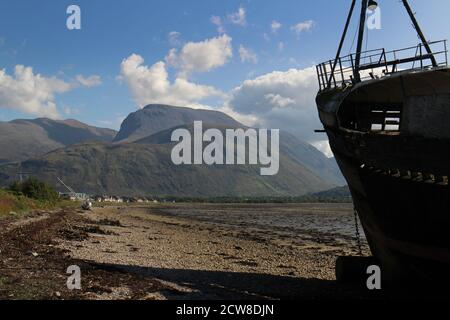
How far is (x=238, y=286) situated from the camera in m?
16.6

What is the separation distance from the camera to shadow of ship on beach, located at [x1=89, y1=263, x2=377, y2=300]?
14680 mm

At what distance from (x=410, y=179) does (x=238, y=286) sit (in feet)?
24.7

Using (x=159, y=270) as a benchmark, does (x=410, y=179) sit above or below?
above

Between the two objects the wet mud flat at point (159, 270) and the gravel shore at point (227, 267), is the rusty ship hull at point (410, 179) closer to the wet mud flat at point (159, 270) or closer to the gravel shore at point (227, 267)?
the wet mud flat at point (159, 270)

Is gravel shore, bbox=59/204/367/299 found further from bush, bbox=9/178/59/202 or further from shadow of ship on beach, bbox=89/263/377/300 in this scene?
bush, bbox=9/178/59/202

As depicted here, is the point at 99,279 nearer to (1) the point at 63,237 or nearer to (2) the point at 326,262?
(2) the point at 326,262

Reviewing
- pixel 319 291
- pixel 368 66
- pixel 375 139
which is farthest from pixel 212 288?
pixel 368 66

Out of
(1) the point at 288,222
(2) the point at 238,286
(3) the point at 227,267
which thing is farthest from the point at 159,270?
(1) the point at 288,222

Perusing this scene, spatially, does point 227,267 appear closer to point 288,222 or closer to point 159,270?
point 159,270

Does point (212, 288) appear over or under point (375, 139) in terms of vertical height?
under

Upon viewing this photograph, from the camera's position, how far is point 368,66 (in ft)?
59.7

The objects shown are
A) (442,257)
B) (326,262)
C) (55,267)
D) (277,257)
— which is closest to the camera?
(442,257)

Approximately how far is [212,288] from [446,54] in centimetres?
1106

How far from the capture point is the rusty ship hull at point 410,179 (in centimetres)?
1198
